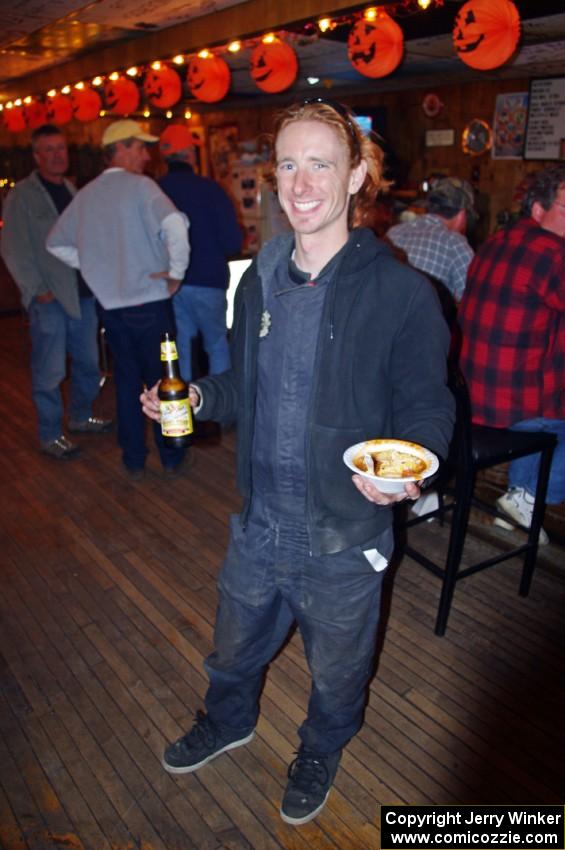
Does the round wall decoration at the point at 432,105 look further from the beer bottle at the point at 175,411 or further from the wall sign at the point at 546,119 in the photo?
the beer bottle at the point at 175,411

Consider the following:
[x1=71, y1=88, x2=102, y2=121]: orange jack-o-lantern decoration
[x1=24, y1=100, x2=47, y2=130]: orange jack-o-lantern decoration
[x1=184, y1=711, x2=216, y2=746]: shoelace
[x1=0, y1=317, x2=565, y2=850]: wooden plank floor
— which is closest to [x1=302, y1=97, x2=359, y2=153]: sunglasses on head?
[x1=184, y1=711, x2=216, y2=746]: shoelace

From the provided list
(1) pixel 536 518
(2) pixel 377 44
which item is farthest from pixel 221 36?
(1) pixel 536 518

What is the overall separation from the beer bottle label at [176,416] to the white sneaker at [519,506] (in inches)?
82.6

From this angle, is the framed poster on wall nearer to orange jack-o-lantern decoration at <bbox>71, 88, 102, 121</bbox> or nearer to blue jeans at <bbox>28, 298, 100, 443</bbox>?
orange jack-o-lantern decoration at <bbox>71, 88, 102, 121</bbox>

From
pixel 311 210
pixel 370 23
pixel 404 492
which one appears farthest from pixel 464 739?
pixel 370 23

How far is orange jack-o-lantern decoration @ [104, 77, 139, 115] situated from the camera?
7195 millimetres

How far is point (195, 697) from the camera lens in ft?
7.86

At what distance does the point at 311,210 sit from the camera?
148 centimetres

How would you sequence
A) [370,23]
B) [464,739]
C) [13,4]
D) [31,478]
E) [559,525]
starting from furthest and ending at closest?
[13,4], [370,23], [31,478], [559,525], [464,739]

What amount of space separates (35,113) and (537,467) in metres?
9.54

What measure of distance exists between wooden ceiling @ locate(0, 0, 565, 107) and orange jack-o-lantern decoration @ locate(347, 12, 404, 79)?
0.23 metres

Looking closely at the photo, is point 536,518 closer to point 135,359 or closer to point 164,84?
point 135,359

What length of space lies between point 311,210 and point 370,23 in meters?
4.11

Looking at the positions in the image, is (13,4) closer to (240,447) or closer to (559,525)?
(240,447)
